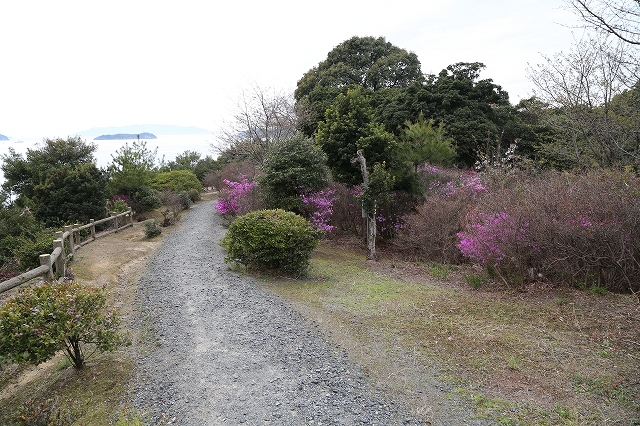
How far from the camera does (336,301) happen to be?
6.88m

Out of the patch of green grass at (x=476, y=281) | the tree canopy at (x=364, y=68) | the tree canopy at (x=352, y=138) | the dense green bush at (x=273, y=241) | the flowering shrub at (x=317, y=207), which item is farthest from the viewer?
the tree canopy at (x=364, y=68)

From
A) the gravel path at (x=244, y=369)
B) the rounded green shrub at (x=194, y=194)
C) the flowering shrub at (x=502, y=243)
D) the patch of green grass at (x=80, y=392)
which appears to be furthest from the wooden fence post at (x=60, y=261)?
the rounded green shrub at (x=194, y=194)

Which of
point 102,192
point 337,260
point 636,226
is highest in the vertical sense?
point 102,192

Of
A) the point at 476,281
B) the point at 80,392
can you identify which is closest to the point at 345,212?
the point at 476,281

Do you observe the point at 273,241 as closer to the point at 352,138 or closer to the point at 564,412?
the point at 352,138

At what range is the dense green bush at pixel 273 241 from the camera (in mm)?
8547

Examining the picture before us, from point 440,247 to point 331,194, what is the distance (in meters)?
4.81

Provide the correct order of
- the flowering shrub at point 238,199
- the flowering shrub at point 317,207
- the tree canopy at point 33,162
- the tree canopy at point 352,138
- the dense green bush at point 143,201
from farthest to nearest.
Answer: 1. the dense green bush at point 143,201
2. the tree canopy at point 33,162
3. the flowering shrub at point 238,199
4. the flowering shrub at point 317,207
5. the tree canopy at point 352,138

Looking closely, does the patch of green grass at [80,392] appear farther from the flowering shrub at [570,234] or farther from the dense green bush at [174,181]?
the dense green bush at [174,181]

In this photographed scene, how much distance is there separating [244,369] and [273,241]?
4212mm

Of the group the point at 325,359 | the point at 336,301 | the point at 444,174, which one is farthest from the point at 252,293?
the point at 444,174

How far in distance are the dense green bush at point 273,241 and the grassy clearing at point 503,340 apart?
2.55ft

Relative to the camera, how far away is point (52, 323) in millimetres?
4020

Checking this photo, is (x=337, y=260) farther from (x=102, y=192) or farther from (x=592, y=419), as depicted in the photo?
(x=102, y=192)
